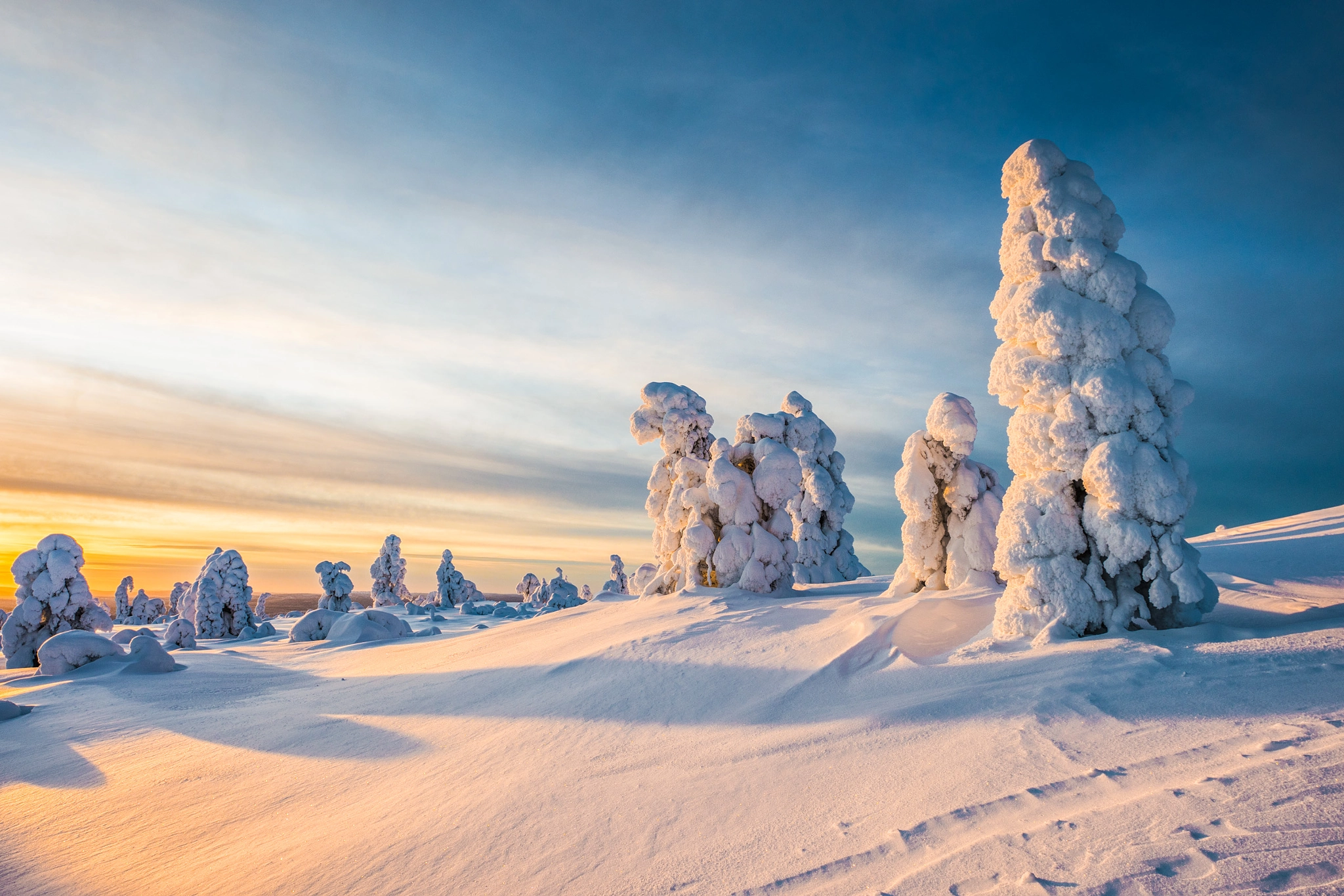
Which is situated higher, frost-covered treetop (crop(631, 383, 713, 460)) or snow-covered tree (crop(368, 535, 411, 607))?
frost-covered treetop (crop(631, 383, 713, 460))

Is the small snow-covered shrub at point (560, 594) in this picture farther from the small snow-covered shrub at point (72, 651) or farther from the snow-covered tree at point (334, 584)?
the small snow-covered shrub at point (72, 651)

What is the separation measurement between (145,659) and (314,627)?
12130 millimetres

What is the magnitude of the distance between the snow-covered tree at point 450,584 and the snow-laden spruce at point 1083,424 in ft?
172

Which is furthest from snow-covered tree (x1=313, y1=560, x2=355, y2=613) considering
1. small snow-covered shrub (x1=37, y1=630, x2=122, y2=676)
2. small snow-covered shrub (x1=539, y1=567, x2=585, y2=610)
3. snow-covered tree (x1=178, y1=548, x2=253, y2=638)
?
small snow-covered shrub (x1=37, y1=630, x2=122, y2=676)

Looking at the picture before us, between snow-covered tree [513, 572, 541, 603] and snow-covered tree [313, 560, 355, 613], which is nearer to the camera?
snow-covered tree [313, 560, 355, 613]

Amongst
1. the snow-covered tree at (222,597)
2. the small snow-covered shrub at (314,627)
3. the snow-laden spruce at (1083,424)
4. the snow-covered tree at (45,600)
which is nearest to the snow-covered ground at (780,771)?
the snow-laden spruce at (1083,424)

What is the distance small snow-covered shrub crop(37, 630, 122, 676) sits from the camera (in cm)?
1712

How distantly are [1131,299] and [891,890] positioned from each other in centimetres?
892

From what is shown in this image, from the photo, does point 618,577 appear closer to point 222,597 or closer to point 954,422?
point 222,597

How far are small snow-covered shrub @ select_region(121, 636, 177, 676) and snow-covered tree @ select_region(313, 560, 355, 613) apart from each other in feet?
90.0

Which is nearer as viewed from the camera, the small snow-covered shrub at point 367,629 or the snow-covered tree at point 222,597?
the small snow-covered shrub at point 367,629

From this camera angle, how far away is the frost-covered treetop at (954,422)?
14.9 m

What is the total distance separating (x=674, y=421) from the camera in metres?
21.6

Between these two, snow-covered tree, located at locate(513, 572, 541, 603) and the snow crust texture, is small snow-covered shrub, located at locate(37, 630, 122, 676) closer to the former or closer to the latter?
the snow crust texture
